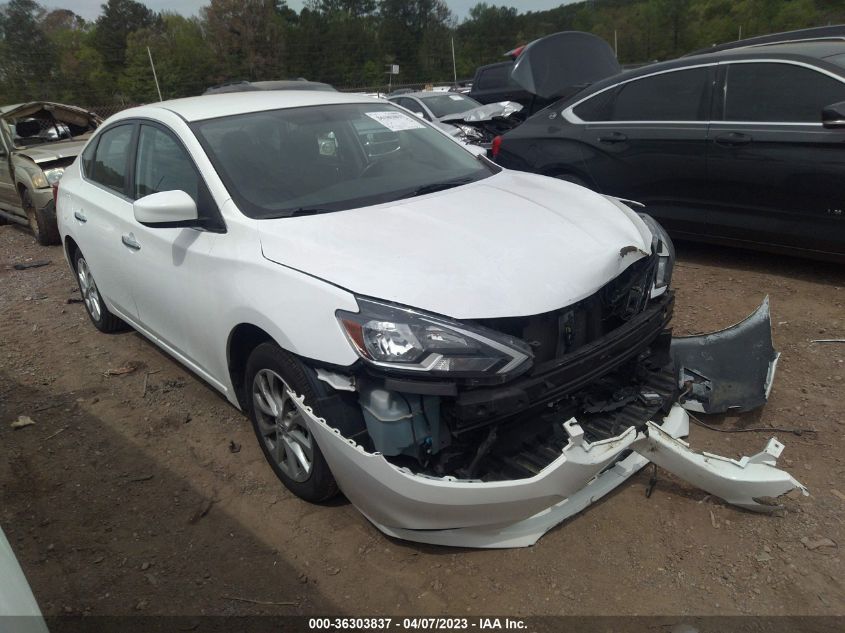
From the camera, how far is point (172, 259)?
10.3 ft

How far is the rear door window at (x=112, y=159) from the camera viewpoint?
3.84 meters

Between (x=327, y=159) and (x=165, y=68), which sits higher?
(x=165, y=68)

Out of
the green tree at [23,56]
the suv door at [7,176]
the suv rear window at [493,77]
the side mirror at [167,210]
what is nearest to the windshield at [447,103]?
the suv rear window at [493,77]

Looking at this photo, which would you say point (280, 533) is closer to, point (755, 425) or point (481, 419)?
point (481, 419)

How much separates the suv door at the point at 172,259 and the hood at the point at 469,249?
0.42 meters

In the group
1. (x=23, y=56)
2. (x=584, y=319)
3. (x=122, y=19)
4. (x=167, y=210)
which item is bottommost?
(x=584, y=319)

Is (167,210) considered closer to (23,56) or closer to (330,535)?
(330,535)

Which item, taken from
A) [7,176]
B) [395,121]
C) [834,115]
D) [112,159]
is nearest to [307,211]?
[395,121]

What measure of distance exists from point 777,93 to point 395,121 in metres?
2.74

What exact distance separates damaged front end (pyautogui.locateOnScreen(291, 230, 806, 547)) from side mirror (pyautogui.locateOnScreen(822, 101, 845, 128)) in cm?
230

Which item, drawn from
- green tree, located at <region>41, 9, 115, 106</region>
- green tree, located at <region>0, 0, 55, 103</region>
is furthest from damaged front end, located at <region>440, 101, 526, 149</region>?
green tree, located at <region>0, 0, 55, 103</region>

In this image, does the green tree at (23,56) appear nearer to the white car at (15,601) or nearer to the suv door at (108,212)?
the suv door at (108,212)

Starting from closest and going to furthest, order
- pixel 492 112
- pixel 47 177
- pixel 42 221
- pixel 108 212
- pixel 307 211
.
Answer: pixel 307 211
pixel 108 212
pixel 492 112
pixel 47 177
pixel 42 221

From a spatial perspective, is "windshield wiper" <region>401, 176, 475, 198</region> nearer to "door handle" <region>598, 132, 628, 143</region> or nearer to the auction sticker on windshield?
the auction sticker on windshield
